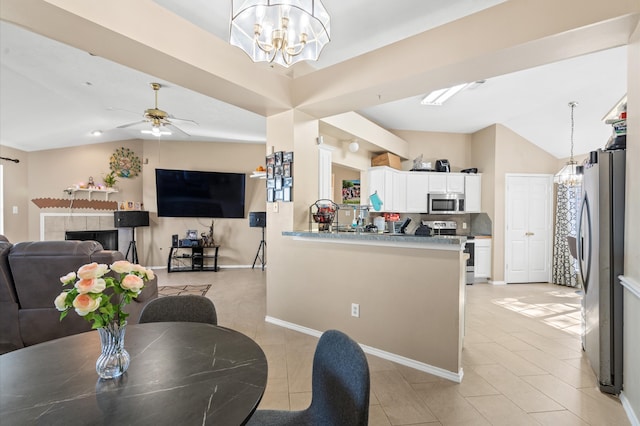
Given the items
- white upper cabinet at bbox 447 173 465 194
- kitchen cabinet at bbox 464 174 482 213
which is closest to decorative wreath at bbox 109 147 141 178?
white upper cabinet at bbox 447 173 465 194

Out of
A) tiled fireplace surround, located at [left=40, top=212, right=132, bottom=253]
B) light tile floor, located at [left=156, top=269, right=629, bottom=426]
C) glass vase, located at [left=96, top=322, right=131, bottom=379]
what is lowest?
light tile floor, located at [left=156, top=269, right=629, bottom=426]

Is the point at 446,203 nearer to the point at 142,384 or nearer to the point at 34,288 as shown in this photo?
the point at 142,384

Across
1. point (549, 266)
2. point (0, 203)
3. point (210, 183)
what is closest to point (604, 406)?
point (549, 266)

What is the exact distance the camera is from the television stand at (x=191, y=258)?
6660 millimetres

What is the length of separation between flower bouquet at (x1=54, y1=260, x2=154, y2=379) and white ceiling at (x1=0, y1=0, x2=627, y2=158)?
2.26 metres

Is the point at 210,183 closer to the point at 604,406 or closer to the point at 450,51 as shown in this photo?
the point at 450,51

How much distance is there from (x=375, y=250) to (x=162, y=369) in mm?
1998

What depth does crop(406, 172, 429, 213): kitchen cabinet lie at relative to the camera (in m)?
5.84

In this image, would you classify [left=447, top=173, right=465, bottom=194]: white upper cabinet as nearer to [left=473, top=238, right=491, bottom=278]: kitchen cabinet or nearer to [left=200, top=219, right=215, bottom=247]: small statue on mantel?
[left=473, top=238, right=491, bottom=278]: kitchen cabinet

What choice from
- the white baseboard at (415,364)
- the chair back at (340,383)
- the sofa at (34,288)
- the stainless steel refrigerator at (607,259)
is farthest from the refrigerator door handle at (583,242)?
the sofa at (34,288)

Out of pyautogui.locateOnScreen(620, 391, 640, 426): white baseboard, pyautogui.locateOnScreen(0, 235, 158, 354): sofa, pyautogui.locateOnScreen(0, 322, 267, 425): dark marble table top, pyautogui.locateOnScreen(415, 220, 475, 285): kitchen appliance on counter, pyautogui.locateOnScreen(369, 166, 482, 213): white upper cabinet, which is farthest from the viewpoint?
pyautogui.locateOnScreen(369, 166, 482, 213): white upper cabinet

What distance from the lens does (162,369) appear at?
3.63 ft

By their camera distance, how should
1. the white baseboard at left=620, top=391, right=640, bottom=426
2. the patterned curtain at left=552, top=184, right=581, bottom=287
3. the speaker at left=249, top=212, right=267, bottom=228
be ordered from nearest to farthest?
the white baseboard at left=620, top=391, right=640, bottom=426
the patterned curtain at left=552, top=184, right=581, bottom=287
the speaker at left=249, top=212, right=267, bottom=228

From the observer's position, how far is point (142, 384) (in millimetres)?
1005
